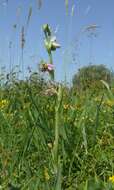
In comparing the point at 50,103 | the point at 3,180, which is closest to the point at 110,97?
the point at 50,103

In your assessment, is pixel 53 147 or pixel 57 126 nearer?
pixel 57 126

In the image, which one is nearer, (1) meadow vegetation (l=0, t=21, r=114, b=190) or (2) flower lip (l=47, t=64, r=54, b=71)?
(1) meadow vegetation (l=0, t=21, r=114, b=190)

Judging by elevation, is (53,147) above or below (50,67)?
below

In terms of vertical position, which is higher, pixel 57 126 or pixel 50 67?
pixel 50 67

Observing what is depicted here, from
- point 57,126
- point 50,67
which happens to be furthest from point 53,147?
point 50,67

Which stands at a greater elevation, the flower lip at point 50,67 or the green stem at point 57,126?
the flower lip at point 50,67

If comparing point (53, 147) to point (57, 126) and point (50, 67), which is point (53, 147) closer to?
point (57, 126)

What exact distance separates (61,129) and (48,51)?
14.7 inches

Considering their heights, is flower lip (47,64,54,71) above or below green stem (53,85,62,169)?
above

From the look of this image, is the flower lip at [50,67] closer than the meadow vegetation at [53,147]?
No

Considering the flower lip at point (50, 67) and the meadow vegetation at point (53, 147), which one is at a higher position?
the flower lip at point (50, 67)

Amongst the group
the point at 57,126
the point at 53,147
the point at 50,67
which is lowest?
the point at 53,147

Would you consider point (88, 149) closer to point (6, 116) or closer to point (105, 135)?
point (105, 135)

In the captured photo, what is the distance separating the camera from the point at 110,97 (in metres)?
2.87
